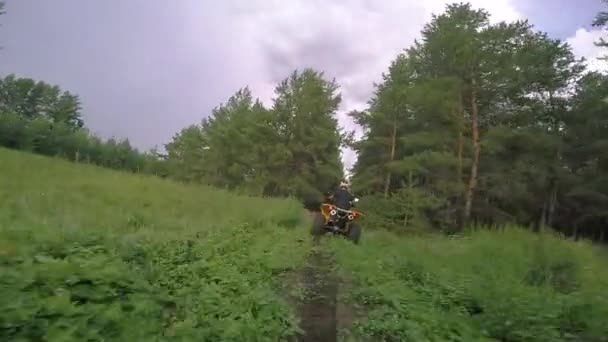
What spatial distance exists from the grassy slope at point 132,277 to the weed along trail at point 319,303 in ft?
0.86

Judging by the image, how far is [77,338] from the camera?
8.85 ft

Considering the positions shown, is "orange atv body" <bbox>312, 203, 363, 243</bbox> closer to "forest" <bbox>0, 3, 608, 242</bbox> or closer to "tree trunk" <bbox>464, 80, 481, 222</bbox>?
"forest" <bbox>0, 3, 608, 242</bbox>

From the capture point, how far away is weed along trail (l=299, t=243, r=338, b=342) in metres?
4.09

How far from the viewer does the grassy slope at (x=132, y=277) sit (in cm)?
289

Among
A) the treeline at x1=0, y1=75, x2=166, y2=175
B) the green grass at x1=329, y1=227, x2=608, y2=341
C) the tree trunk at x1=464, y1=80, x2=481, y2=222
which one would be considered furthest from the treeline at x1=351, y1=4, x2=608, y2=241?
the treeline at x1=0, y1=75, x2=166, y2=175

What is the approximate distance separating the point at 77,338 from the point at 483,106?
25182 mm

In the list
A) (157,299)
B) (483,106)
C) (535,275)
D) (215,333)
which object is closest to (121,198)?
(157,299)

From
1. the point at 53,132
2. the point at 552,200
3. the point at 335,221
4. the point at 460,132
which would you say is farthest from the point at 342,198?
the point at 53,132

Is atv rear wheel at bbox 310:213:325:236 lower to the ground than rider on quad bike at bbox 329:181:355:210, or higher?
lower

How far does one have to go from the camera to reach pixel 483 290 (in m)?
5.18

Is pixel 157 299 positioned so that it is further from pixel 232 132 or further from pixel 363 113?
pixel 232 132

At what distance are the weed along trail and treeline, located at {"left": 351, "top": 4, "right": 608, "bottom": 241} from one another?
11294 mm

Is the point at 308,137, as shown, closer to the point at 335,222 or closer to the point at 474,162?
the point at 474,162

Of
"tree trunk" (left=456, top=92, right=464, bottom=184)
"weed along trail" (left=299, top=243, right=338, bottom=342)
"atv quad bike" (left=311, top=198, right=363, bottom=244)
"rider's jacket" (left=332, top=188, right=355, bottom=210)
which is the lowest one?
"weed along trail" (left=299, top=243, right=338, bottom=342)
